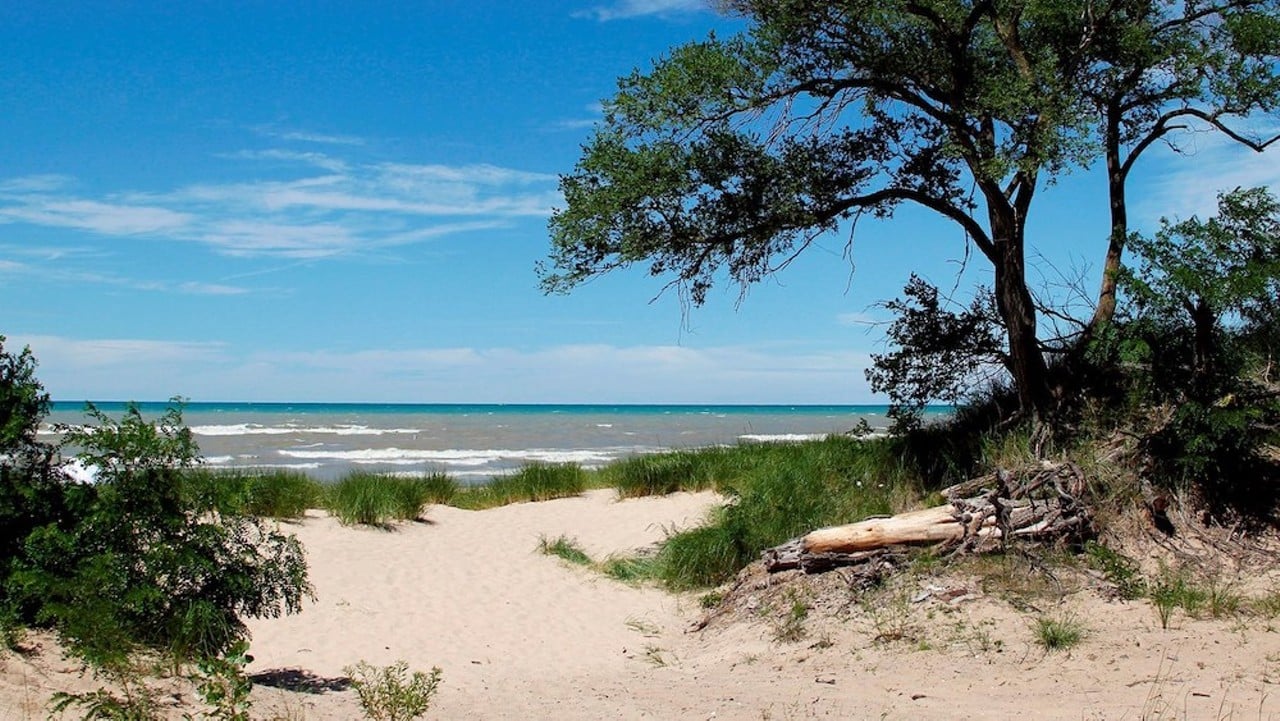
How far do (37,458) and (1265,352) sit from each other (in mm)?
10974

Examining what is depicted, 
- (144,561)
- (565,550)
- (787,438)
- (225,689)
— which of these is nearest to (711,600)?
(565,550)

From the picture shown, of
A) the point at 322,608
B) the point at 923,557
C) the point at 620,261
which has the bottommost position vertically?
the point at 322,608

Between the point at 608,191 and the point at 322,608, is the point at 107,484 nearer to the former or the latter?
the point at 322,608

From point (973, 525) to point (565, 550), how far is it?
5.54m

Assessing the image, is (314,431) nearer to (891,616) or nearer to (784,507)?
(784,507)

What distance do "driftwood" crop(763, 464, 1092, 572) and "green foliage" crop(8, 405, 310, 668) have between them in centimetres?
473

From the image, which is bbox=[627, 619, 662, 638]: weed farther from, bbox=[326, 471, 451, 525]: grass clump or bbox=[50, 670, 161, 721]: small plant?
bbox=[326, 471, 451, 525]: grass clump

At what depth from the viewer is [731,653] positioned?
8227mm

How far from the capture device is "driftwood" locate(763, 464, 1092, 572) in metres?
8.93

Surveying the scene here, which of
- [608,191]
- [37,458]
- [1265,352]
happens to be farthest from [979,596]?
[37,458]

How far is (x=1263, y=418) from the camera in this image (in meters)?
9.36

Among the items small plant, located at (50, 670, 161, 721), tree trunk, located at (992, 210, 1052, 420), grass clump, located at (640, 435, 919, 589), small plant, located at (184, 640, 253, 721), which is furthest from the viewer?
tree trunk, located at (992, 210, 1052, 420)

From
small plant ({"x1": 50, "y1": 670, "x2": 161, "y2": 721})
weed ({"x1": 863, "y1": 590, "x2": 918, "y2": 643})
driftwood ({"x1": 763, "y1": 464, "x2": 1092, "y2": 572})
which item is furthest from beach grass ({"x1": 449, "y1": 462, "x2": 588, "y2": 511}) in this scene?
small plant ({"x1": 50, "y1": 670, "x2": 161, "y2": 721})

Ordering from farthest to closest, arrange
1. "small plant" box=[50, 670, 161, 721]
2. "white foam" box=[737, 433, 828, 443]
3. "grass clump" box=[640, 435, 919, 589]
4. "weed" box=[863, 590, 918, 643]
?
"white foam" box=[737, 433, 828, 443], "grass clump" box=[640, 435, 919, 589], "weed" box=[863, 590, 918, 643], "small plant" box=[50, 670, 161, 721]
